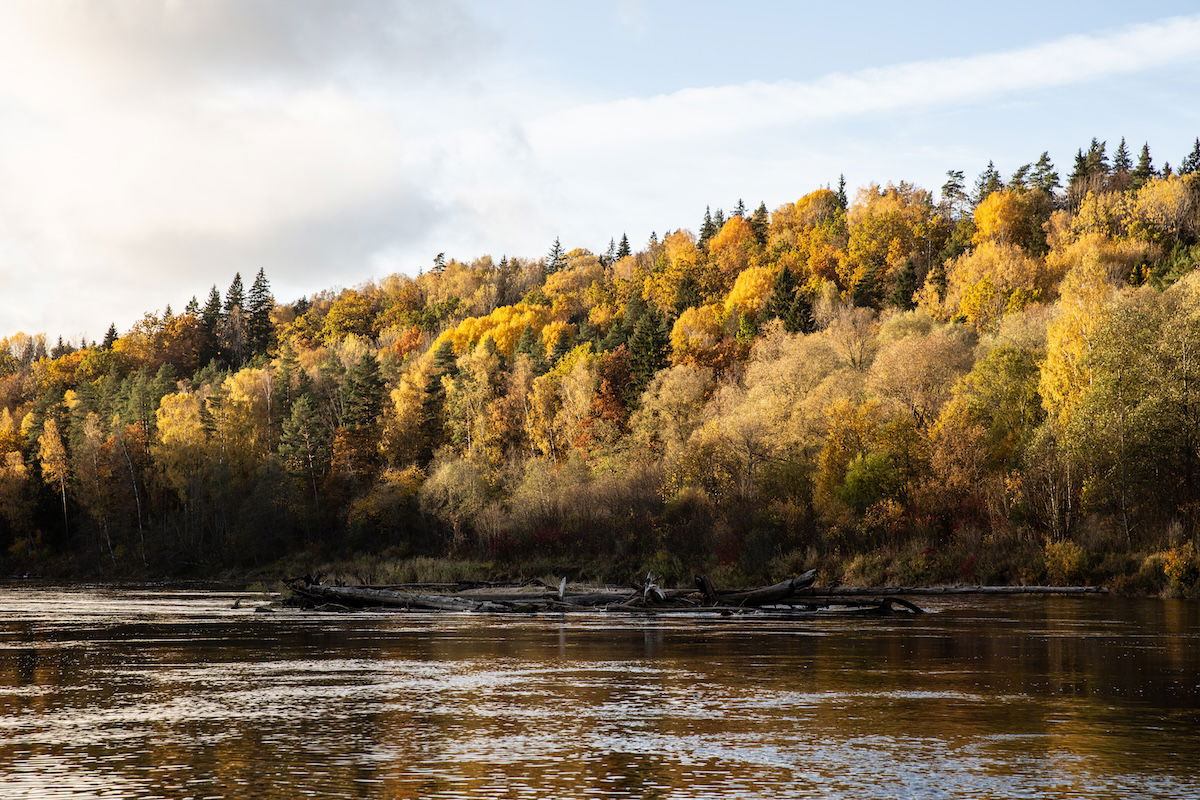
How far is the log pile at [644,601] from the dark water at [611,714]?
834 cm

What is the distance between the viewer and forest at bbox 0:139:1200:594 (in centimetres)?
6222

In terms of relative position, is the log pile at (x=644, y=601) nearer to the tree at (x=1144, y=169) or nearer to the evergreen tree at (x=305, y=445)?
the evergreen tree at (x=305, y=445)

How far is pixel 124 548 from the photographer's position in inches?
4823

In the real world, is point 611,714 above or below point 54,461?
→ below

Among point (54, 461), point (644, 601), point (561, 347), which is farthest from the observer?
point (561, 347)

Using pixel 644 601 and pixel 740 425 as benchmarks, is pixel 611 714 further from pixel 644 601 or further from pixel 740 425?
pixel 740 425

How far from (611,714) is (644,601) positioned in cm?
2796

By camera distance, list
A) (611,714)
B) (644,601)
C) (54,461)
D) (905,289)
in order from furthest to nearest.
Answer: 1. (54,461)
2. (905,289)
3. (644,601)
4. (611,714)

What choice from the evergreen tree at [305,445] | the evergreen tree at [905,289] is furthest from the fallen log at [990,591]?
the evergreen tree at [305,445]

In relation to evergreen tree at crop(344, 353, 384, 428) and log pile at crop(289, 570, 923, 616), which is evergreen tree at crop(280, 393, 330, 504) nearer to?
evergreen tree at crop(344, 353, 384, 428)

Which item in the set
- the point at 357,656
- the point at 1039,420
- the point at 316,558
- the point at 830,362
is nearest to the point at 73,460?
the point at 316,558

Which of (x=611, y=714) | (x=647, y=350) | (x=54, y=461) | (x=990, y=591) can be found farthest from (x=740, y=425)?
(x=54, y=461)

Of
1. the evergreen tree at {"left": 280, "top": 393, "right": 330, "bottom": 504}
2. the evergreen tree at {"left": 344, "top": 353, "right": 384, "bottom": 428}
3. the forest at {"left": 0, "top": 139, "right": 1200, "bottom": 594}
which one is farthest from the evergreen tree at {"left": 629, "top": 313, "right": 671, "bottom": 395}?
the evergreen tree at {"left": 280, "top": 393, "right": 330, "bottom": 504}

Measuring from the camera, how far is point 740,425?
82.8 m
